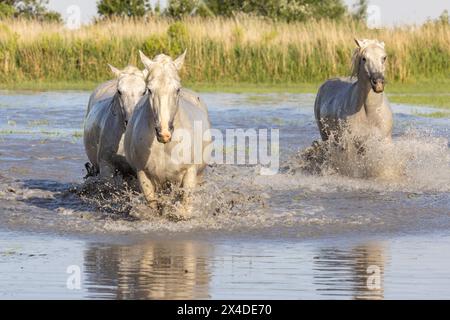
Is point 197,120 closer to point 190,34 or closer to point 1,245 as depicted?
point 1,245

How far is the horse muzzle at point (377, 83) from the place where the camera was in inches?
513

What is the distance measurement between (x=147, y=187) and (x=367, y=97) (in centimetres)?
446

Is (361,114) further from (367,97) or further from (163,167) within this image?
(163,167)

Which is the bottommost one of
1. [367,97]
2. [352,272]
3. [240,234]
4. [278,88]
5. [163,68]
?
[278,88]

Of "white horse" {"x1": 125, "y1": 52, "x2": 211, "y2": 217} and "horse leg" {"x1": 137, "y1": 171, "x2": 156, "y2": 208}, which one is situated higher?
"white horse" {"x1": 125, "y1": 52, "x2": 211, "y2": 217}

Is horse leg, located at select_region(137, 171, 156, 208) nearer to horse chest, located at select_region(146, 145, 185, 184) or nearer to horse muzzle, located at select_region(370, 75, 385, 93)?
horse chest, located at select_region(146, 145, 185, 184)

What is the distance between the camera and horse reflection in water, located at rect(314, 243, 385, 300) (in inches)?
291

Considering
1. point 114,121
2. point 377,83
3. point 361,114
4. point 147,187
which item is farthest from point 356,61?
point 147,187

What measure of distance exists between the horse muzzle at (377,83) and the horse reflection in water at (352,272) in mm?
3845

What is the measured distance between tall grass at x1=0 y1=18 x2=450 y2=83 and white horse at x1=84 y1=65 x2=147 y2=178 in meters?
18.3

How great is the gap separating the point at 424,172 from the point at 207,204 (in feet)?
14.9

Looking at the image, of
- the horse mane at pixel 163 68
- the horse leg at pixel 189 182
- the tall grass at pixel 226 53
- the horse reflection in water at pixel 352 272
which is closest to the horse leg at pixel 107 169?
the horse leg at pixel 189 182

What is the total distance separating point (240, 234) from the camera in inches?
401

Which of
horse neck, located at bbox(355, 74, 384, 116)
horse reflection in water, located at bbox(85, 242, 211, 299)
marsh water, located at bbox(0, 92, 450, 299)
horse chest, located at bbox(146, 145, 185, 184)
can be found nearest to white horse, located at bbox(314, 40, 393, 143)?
horse neck, located at bbox(355, 74, 384, 116)
